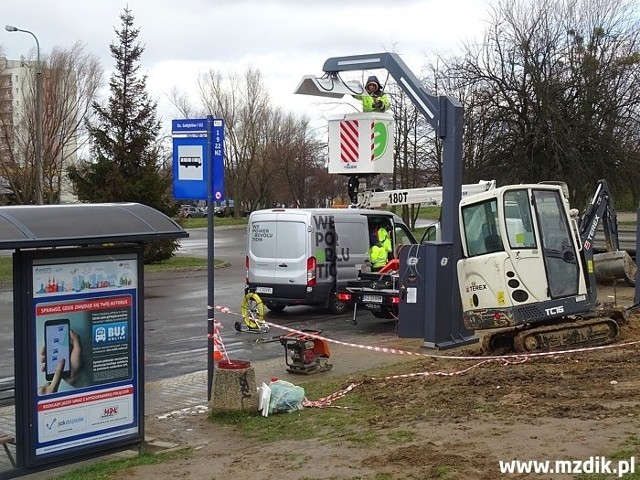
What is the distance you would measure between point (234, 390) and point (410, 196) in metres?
8.91

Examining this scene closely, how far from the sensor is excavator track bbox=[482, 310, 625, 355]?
1230cm

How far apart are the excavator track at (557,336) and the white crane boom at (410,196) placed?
406 centimetres

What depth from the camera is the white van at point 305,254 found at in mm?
17328

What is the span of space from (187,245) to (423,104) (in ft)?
101

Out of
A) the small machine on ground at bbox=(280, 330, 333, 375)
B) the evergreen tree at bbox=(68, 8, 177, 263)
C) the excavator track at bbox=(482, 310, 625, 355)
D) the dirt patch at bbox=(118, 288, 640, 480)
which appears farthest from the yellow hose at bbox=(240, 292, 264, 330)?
the evergreen tree at bbox=(68, 8, 177, 263)

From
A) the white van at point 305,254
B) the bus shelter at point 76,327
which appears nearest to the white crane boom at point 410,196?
the white van at point 305,254

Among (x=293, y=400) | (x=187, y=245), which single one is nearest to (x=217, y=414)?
(x=293, y=400)

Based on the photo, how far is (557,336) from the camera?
1249cm

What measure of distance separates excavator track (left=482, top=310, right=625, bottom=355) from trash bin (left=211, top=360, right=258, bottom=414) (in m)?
4.84

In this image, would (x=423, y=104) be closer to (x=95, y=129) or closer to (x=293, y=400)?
(x=293, y=400)

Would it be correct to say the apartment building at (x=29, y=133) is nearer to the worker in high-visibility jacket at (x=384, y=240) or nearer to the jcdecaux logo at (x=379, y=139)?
the worker in high-visibility jacket at (x=384, y=240)

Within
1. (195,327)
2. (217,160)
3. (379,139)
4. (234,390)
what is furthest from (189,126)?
(195,327)

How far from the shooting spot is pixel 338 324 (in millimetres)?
16828

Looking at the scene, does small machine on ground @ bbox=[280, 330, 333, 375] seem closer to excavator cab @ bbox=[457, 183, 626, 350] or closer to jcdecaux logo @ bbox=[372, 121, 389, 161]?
excavator cab @ bbox=[457, 183, 626, 350]
